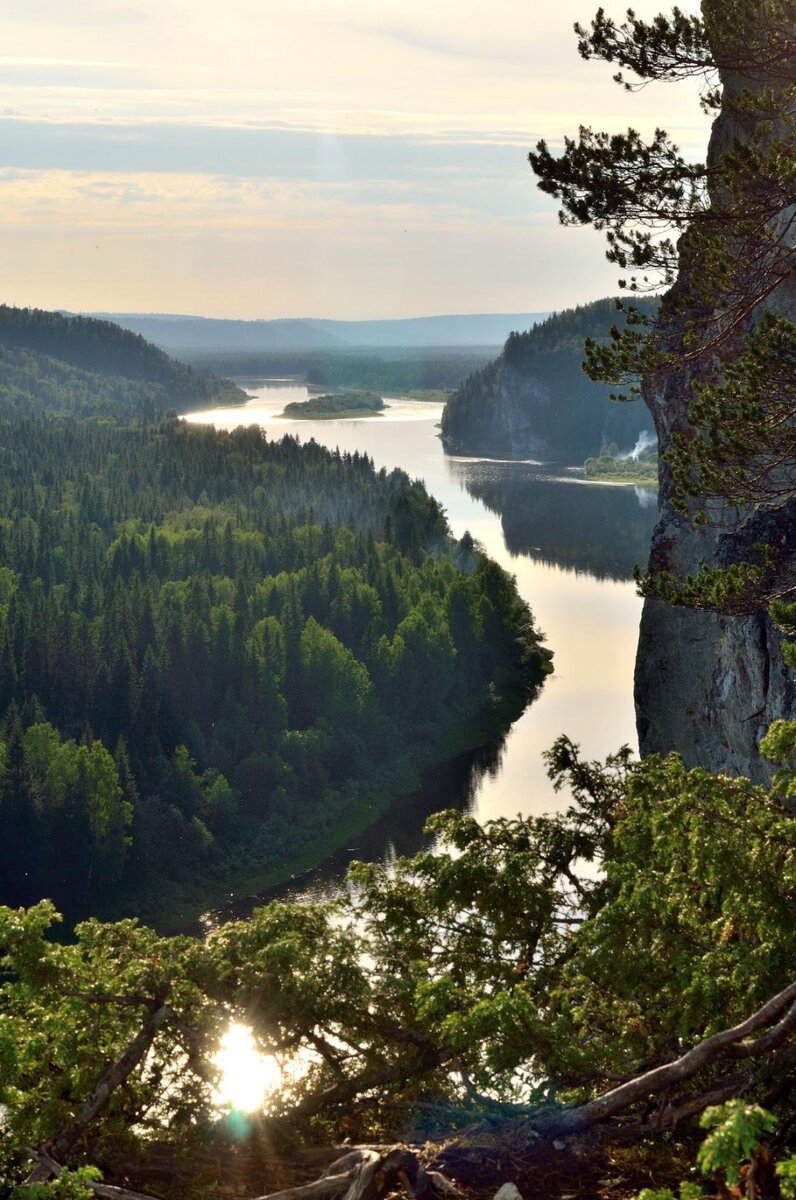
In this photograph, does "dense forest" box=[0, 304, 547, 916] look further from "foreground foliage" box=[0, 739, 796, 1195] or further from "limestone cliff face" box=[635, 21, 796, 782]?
"foreground foliage" box=[0, 739, 796, 1195]

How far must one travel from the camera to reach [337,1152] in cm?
1104

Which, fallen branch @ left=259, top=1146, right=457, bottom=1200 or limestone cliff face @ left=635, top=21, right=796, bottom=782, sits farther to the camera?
limestone cliff face @ left=635, top=21, right=796, bottom=782

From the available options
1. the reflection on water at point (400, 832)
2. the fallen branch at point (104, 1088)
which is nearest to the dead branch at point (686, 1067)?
the fallen branch at point (104, 1088)

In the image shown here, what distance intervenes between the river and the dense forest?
110 inches

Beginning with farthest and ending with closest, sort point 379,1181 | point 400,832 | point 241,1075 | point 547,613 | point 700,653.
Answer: point 547,613, point 400,832, point 700,653, point 241,1075, point 379,1181

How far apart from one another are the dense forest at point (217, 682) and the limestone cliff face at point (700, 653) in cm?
2667

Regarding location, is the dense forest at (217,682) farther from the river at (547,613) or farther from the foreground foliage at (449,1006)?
the foreground foliage at (449,1006)

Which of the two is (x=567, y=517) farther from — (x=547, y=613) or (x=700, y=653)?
(x=700, y=653)

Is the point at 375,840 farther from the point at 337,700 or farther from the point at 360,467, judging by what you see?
the point at 360,467

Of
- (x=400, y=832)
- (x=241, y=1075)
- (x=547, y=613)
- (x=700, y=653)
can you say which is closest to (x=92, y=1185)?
(x=241, y=1075)

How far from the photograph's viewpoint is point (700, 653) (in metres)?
27.2

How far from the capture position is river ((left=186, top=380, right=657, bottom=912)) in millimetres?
53766

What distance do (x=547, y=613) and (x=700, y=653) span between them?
56.6 metres

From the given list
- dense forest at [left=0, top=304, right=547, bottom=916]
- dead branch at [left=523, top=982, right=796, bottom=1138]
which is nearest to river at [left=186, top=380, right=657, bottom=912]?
dense forest at [left=0, top=304, right=547, bottom=916]
